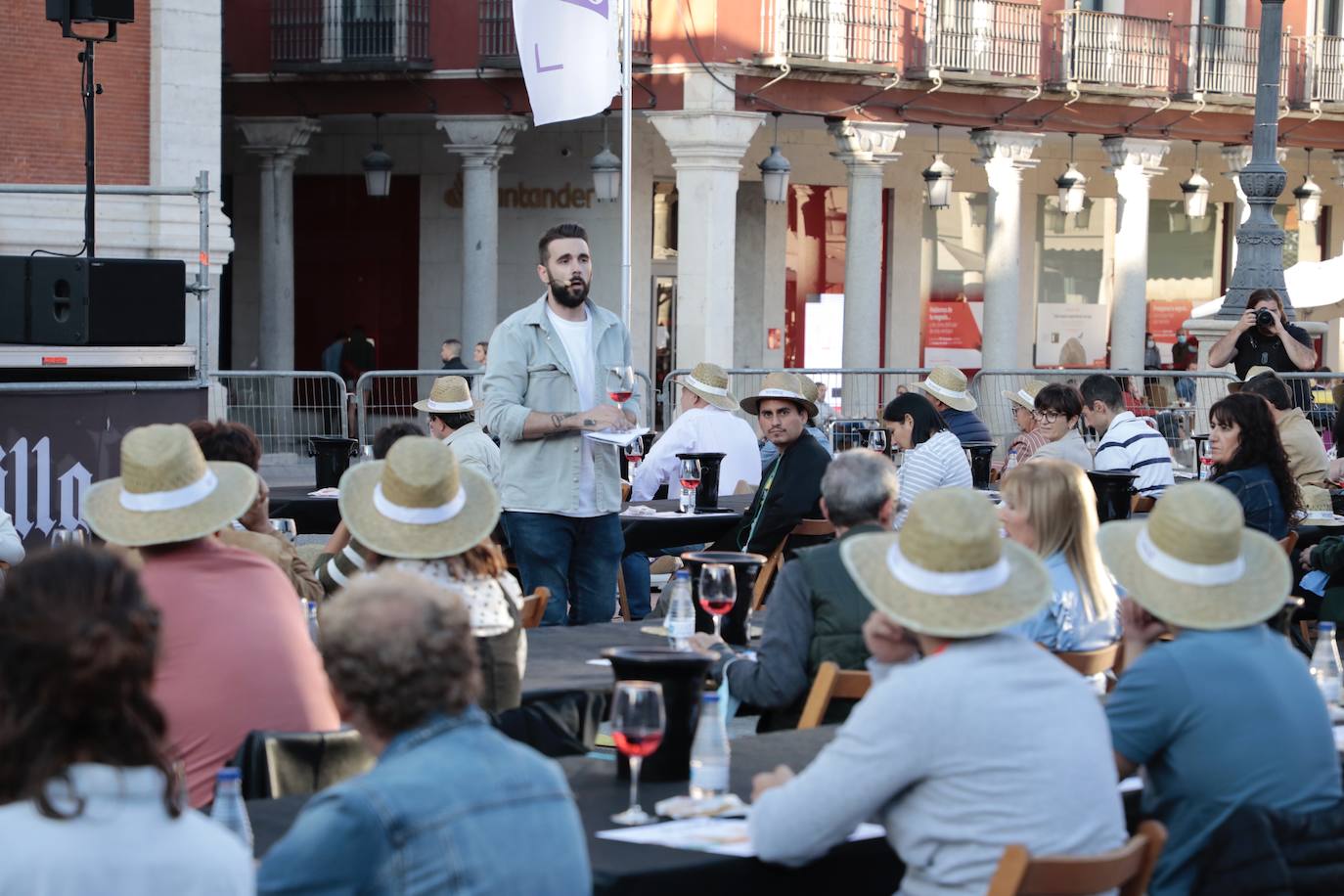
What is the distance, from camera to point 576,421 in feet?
27.0

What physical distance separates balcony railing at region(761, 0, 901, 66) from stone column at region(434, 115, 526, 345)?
3.50 meters

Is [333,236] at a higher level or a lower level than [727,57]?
lower

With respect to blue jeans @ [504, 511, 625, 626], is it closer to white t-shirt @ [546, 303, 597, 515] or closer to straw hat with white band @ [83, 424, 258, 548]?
white t-shirt @ [546, 303, 597, 515]

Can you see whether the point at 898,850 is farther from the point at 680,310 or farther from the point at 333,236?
the point at 333,236

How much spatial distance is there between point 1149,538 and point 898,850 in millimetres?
1149

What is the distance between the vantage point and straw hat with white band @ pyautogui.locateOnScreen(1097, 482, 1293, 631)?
4.59 meters

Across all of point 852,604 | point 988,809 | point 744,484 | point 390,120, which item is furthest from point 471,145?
point 988,809

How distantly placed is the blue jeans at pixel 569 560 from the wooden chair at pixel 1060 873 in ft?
15.1

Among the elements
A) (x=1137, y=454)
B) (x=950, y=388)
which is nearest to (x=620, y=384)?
(x=1137, y=454)

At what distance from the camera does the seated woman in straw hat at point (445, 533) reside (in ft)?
17.7

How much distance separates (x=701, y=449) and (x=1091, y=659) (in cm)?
646

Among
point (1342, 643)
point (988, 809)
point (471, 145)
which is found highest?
point (471, 145)

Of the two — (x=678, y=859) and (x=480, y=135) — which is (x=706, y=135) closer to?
(x=480, y=135)

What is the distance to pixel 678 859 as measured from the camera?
3957 millimetres
